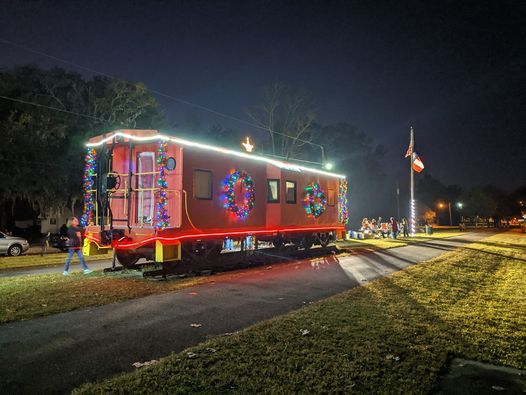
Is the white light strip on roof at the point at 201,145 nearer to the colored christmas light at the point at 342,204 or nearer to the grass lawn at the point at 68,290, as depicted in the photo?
the grass lawn at the point at 68,290

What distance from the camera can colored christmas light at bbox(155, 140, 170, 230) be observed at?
410 inches

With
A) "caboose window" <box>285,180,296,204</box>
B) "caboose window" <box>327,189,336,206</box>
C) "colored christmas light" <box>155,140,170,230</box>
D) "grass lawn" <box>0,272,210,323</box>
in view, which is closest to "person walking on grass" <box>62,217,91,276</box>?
"grass lawn" <box>0,272,210,323</box>

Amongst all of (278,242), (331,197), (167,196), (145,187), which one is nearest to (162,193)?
(167,196)

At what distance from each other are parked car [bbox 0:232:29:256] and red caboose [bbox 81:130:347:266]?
10317 millimetres

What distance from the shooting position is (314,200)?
1753 cm

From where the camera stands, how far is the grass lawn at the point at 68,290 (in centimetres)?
718

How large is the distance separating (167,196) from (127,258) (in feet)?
8.92

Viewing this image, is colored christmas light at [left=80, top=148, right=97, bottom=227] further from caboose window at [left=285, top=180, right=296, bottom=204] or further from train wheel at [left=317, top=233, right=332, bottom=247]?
train wheel at [left=317, top=233, right=332, bottom=247]

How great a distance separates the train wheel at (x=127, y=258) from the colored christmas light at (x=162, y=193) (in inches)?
83.3

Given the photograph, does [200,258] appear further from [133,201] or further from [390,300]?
[390,300]

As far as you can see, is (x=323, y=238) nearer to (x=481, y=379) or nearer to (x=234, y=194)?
(x=234, y=194)

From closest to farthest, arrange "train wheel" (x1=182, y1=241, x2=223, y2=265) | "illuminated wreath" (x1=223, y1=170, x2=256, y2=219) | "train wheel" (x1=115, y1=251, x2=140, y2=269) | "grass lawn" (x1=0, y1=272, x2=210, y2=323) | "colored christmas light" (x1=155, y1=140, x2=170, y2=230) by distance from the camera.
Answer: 1. "grass lawn" (x1=0, y1=272, x2=210, y2=323)
2. "colored christmas light" (x1=155, y1=140, x2=170, y2=230)
3. "train wheel" (x1=182, y1=241, x2=223, y2=265)
4. "train wheel" (x1=115, y1=251, x2=140, y2=269)
5. "illuminated wreath" (x1=223, y1=170, x2=256, y2=219)

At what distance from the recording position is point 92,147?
39.7 ft

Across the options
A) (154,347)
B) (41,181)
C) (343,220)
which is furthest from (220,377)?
(41,181)
